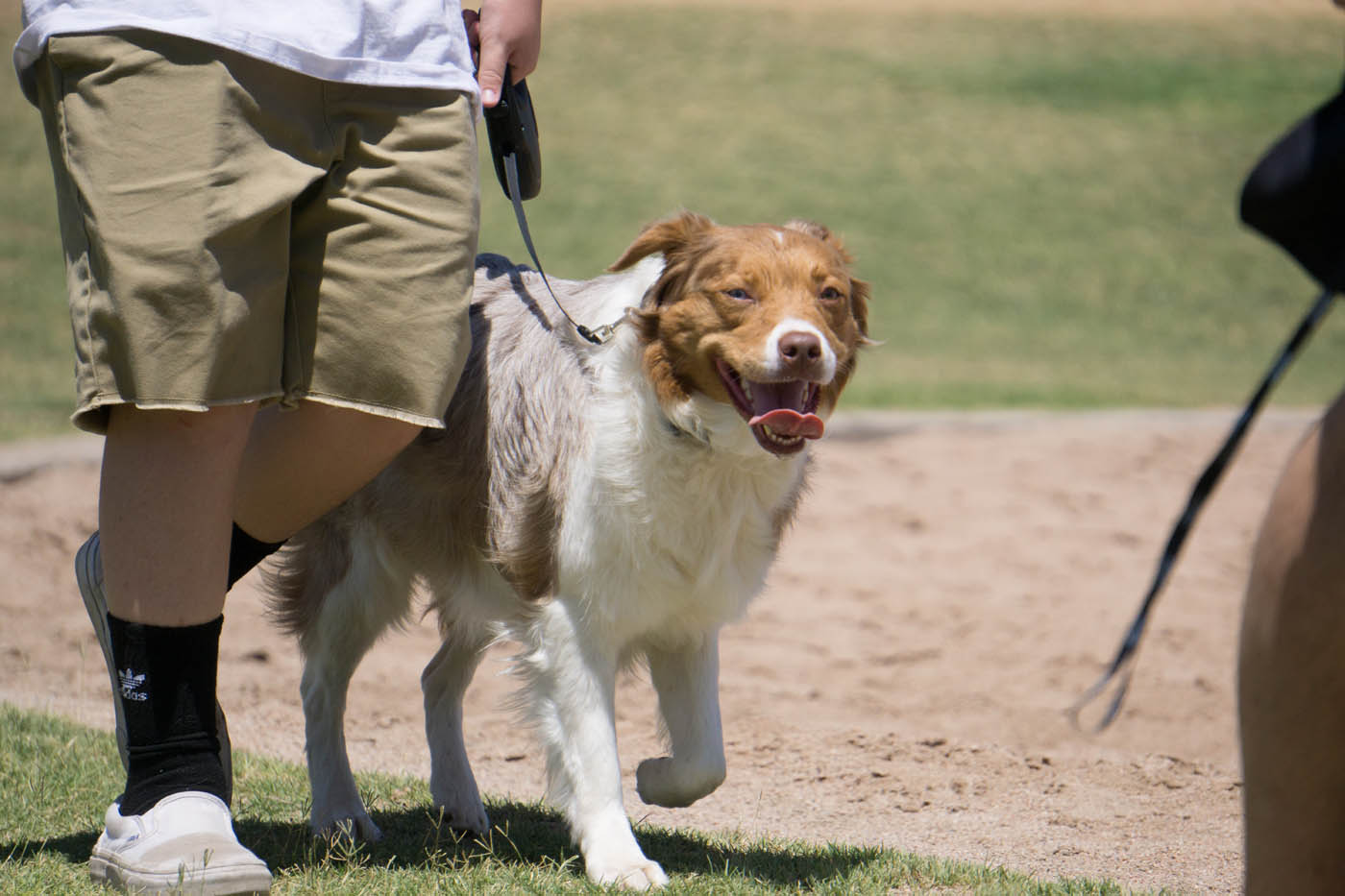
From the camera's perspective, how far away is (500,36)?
358 centimetres

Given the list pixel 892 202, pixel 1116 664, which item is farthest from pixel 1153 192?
pixel 1116 664

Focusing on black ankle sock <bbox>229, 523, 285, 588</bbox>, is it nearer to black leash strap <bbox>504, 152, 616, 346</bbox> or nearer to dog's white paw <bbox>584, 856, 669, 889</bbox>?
black leash strap <bbox>504, 152, 616, 346</bbox>

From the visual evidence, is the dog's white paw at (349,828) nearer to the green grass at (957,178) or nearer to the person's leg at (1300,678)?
the person's leg at (1300,678)

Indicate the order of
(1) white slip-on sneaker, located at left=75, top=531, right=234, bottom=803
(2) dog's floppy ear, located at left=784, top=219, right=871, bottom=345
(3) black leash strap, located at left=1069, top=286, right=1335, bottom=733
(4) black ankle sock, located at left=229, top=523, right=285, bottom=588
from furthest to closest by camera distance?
(2) dog's floppy ear, located at left=784, top=219, right=871, bottom=345
(4) black ankle sock, located at left=229, top=523, right=285, bottom=588
(1) white slip-on sneaker, located at left=75, top=531, right=234, bottom=803
(3) black leash strap, located at left=1069, top=286, right=1335, bottom=733

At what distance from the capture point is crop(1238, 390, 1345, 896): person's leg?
1723mm

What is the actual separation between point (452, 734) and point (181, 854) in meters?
1.42

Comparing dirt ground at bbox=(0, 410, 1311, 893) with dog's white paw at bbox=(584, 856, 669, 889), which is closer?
dog's white paw at bbox=(584, 856, 669, 889)

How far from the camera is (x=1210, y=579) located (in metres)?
8.48

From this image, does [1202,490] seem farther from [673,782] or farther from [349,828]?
[349,828]

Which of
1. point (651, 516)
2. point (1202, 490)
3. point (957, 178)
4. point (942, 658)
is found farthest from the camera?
point (957, 178)

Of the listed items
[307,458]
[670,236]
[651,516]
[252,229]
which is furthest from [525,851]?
[252,229]

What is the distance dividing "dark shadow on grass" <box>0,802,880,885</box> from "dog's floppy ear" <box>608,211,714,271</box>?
4.98ft

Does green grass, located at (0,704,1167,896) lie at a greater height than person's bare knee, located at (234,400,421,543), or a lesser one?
lesser

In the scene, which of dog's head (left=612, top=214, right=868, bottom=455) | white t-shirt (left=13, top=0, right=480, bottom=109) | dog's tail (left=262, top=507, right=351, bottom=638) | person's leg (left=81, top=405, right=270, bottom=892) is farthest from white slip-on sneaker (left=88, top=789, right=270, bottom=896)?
white t-shirt (left=13, top=0, right=480, bottom=109)
